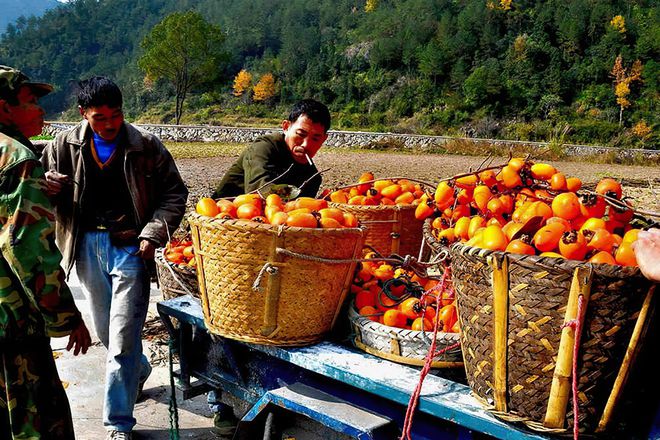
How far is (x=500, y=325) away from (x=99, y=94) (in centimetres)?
238

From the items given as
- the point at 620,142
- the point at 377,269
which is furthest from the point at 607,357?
the point at 620,142

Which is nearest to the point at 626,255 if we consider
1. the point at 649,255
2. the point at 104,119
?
the point at 649,255

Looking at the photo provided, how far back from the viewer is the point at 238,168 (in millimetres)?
3814

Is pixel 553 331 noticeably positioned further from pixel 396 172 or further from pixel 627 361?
pixel 396 172

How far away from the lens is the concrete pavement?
351 cm

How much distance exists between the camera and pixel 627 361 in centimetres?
165

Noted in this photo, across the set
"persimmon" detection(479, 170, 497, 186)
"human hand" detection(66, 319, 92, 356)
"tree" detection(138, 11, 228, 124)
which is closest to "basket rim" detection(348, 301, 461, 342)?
"persimmon" detection(479, 170, 497, 186)

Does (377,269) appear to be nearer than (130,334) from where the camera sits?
Yes

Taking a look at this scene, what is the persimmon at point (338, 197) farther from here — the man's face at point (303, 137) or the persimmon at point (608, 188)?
the persimmon at point (608, 188)

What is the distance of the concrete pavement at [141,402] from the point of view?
3506 millimetres

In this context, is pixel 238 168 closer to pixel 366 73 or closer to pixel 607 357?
pixel 607 357

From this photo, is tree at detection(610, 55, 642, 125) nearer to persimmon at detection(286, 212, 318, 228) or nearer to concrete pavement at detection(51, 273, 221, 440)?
concrete pavement at detection(51, 273, 221, 440)

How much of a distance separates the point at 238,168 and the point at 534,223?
7.19 feet

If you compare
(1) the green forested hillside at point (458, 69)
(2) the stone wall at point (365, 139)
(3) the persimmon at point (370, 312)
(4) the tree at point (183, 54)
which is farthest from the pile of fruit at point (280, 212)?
(4) the tree at point (183, 54)
